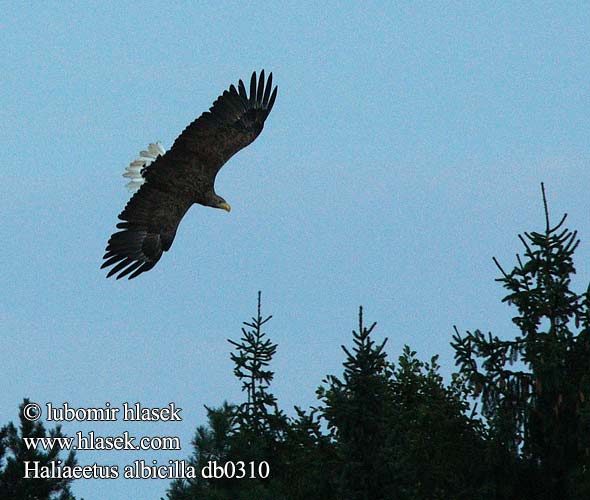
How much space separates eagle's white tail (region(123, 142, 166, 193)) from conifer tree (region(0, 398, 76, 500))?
21.3 feet

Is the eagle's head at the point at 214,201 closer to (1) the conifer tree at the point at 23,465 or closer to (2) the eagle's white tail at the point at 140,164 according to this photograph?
(2) the eagle's white tail at the point at 140,164

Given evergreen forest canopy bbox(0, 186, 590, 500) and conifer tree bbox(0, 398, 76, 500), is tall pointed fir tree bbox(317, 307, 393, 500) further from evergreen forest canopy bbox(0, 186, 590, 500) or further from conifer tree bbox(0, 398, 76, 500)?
conifer tree bbox(0, 398, 76, 500)

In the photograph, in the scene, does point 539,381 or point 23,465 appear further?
point 23,465

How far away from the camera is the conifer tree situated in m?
24.6

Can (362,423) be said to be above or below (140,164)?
below

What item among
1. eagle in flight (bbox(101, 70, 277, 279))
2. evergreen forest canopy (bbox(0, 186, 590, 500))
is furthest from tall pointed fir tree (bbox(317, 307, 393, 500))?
eagle in flight (bbox(101, 70, 277, 279))

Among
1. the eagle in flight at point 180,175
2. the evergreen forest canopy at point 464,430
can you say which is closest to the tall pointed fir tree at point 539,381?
the evergreen forest canopy at point 464,430

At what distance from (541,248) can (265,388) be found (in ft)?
16.2

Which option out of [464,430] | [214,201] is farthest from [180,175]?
[464,430]

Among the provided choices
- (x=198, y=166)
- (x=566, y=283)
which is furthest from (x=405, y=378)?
(x=198, y=166)

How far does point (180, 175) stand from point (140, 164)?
1.20 meters

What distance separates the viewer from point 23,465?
80.7ft

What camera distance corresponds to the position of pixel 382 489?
1549 cm

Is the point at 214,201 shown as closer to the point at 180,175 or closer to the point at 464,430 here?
the point at 180,175
